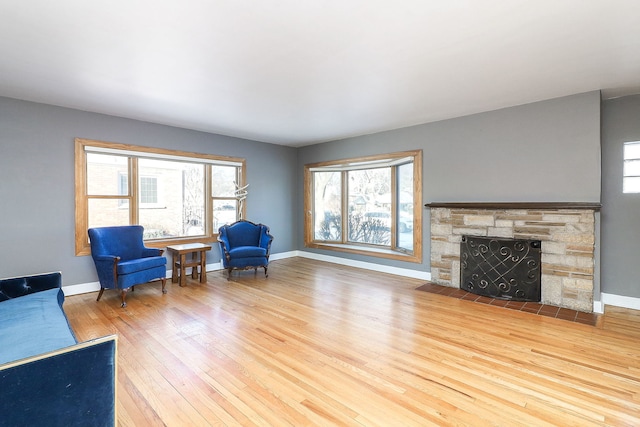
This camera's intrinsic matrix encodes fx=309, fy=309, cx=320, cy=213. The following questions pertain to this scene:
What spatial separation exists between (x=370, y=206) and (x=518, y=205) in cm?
267

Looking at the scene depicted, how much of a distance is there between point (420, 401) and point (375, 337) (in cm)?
92

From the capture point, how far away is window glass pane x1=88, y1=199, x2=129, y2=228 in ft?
14.3

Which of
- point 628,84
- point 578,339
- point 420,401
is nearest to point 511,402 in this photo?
point 420,401

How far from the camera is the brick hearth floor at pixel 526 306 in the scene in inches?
131

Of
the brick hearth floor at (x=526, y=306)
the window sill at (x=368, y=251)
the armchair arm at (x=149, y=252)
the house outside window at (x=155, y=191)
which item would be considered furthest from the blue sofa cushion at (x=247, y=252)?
the brick hearth floor at (x=526, y=306)

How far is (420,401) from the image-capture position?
1933 millimetres

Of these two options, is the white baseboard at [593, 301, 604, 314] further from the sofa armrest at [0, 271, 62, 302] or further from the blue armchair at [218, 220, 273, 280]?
the sofa armrest at [0, 271, 62, 302]

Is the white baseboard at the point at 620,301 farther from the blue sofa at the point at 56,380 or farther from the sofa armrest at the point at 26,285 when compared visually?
the sofa armrest at the point at 26,285

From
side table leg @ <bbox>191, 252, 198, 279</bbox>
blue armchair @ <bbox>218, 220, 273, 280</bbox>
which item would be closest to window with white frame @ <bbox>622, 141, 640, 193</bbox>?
blue armchair @ <bbox>218, 220, 273, 280</bbox>

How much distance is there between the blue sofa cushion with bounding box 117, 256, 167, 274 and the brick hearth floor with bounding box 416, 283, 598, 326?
3.65 m

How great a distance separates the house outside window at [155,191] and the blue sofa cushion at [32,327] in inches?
77.0

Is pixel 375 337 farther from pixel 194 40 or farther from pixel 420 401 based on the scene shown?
pixel 194 40

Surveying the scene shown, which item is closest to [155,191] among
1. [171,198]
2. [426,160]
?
[171,198]

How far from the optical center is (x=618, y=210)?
369 cm
